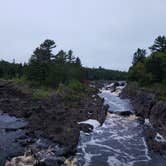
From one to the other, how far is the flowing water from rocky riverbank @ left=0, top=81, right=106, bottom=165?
4.72ft

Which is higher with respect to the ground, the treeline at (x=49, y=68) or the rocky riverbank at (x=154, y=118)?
the treeline at (x=49, y=68)

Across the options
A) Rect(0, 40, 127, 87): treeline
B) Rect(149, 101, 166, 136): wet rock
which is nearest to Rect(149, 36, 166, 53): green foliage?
Rect(0, 40, 127, 87): treeline

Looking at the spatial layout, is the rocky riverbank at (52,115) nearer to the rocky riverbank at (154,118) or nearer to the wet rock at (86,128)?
the wet rock at (86,128)

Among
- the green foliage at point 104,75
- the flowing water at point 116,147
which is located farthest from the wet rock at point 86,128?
the green foliage at point 104,75

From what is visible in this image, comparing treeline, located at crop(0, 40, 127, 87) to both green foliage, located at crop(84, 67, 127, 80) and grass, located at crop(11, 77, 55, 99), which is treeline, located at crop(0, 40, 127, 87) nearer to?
grass, located at crop(11, 77, 55, 99)

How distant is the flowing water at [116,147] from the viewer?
35.1m

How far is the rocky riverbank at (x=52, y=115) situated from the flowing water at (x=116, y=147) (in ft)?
4.72

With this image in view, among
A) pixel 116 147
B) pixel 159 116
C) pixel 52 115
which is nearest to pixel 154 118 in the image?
pixel 159 116

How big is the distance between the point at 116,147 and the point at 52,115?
14.7 m

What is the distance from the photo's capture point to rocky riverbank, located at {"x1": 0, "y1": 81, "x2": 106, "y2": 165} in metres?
40.1

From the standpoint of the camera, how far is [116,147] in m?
40.3

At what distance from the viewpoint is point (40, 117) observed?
51.4 metres

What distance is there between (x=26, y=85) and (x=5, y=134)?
4399cm

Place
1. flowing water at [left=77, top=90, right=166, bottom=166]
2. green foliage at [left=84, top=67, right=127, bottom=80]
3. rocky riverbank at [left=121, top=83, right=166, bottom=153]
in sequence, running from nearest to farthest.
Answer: flowing water at [left=77, top=90, right=166, bottom=166], rocky riverbank at [left=121, top=83, right=166, bottom=153], green foliage at [left=84, top=67, right=127, bottom=80]
